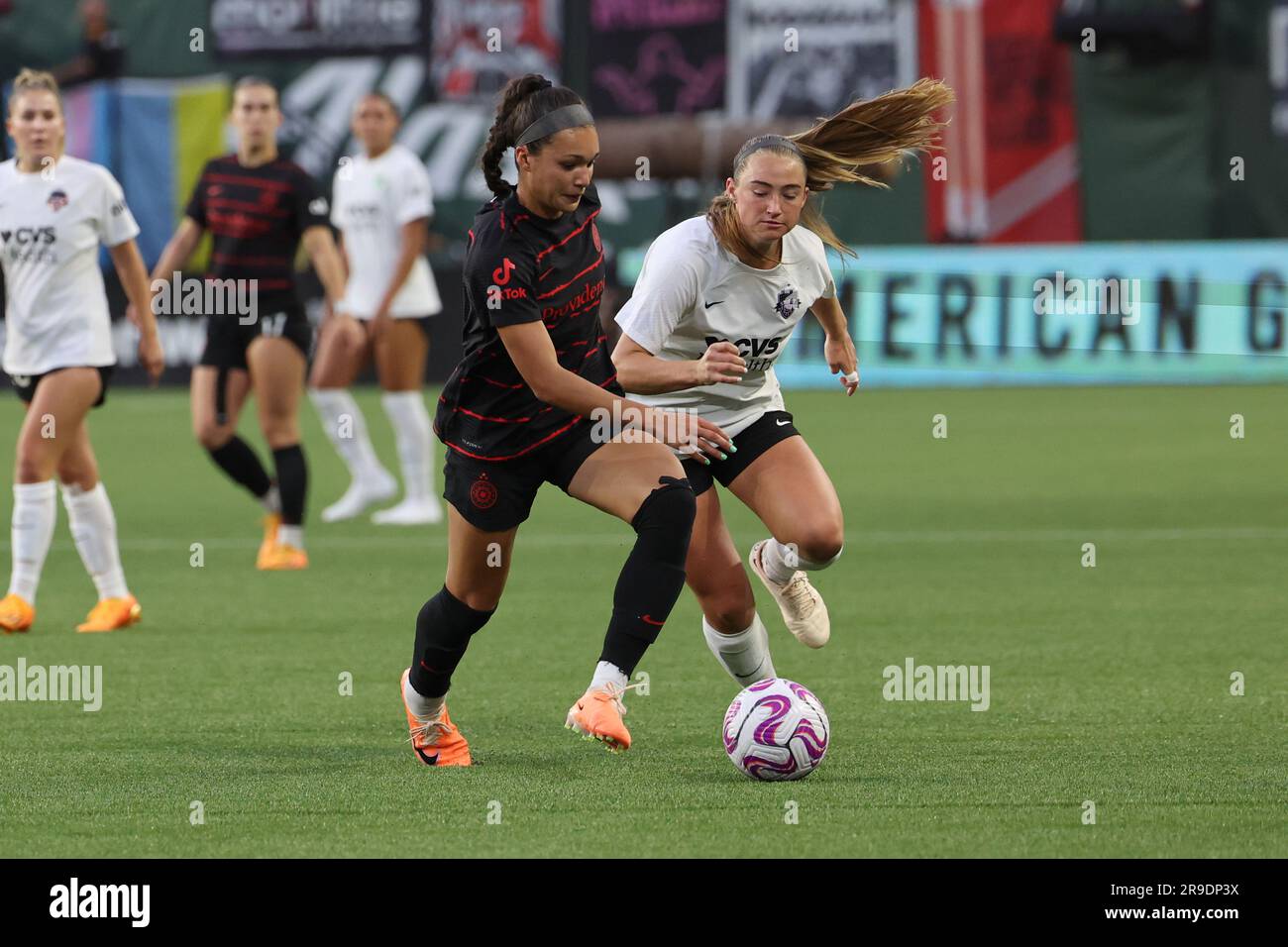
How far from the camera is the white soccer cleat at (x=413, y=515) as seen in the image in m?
13.2

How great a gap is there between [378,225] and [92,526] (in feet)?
15.8

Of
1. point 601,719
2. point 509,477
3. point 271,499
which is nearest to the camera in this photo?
point 601,719

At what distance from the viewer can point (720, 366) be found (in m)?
Result: 5.77

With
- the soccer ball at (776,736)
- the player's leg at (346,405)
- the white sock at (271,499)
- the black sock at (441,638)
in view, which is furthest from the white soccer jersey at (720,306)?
the player's leg at (346,405)

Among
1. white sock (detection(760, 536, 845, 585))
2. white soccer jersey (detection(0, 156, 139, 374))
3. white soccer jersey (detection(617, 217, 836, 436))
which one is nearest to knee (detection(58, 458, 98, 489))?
white soccer jersey (detection(0, 156, 139, 374))

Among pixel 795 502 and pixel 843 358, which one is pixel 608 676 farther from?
pixel 843 358

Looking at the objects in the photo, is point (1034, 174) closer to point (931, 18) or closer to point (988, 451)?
point (931, 18)

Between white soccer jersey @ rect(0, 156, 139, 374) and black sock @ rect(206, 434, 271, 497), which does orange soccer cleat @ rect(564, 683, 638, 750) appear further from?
black sock @ rect(206, 434, 271, 497)

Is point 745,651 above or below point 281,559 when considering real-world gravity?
above

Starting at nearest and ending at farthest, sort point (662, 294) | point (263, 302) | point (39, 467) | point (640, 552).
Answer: point (640, 552), point (662, 294), point (39, 467), point (263, 302)

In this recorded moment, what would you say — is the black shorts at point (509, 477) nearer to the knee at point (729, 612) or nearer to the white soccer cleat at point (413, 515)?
the knee at point (729, 612)

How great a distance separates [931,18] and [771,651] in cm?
1690

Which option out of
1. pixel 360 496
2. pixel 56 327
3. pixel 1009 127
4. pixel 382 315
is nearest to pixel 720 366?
A: pixel 56 327

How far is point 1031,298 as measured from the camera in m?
21.8
